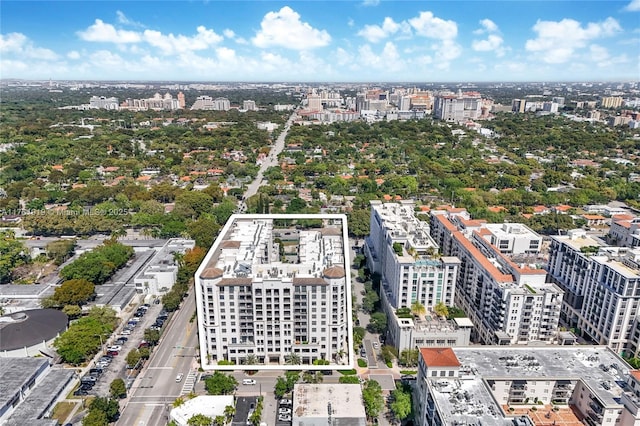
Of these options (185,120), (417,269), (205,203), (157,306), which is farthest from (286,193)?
(185,120)

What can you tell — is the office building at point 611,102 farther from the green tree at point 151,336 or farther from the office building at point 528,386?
the green tree at point 151,336

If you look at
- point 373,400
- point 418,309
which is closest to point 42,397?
point 373,400

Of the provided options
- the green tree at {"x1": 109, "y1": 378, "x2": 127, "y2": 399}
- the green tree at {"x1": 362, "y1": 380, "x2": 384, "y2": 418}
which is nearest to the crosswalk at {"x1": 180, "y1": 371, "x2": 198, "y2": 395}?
the green tree at {"x1": 109, "y1": 378, "x2": 127, "y2": 399}

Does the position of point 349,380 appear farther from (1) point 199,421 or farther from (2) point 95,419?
(2) point 95,419

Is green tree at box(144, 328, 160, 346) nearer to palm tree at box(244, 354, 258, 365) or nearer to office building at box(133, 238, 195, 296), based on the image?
palm tree at box(244, 354, 258, 365)

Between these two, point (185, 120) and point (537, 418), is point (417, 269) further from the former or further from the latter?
point (185, 120)


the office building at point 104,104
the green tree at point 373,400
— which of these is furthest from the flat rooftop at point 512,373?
the office building at point 104,104
